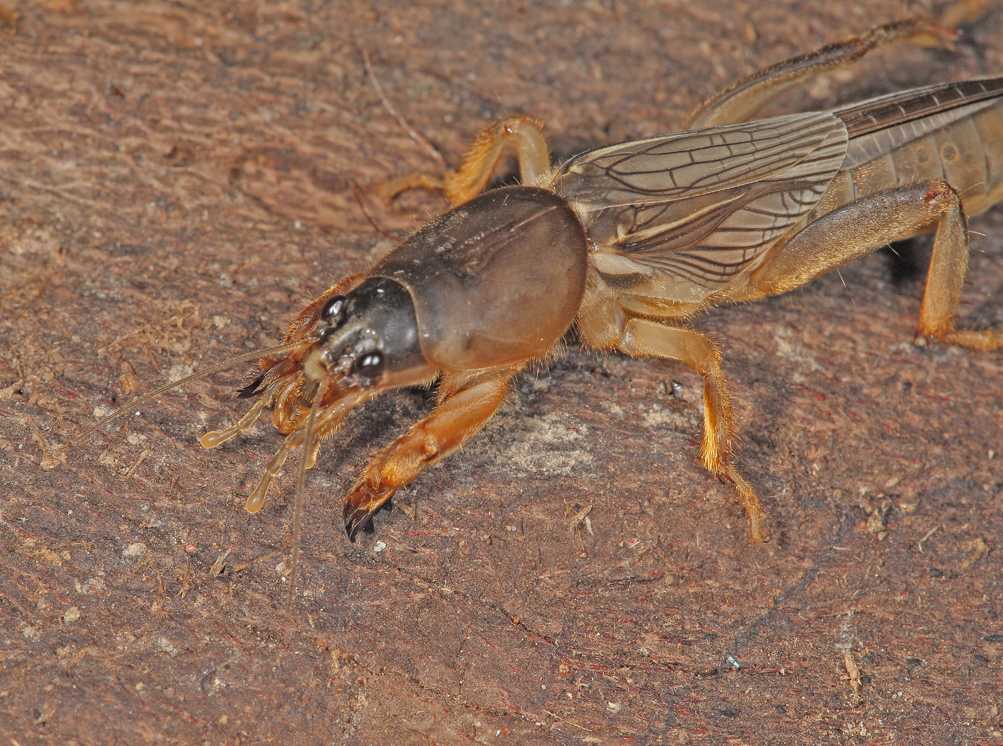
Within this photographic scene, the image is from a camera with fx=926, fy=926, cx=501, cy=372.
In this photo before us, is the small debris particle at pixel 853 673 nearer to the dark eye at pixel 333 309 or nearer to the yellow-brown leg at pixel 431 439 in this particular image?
the yellow-brown leg at pixel 431 439

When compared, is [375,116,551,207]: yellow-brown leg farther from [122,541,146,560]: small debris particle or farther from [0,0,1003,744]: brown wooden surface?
[122,541,146,560]: small debris particle

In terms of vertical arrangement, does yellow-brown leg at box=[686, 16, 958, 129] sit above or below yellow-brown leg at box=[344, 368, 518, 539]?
above

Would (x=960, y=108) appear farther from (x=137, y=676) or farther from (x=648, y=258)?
(x=137, y=676)

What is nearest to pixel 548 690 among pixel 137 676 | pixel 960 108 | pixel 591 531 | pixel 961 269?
pixel 591 531

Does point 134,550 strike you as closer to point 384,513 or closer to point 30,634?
point 30,634

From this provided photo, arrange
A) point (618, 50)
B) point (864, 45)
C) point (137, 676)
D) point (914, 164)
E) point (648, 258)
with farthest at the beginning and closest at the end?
point (618, 50) → point (864, 45) → point (914, 164) → point (648, 258) → point (137, 676)

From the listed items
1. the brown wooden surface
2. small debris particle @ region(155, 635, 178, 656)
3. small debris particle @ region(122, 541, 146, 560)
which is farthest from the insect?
small debris particle @ region(155, 635, 178, 656)
